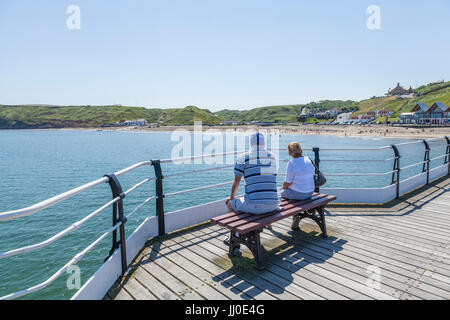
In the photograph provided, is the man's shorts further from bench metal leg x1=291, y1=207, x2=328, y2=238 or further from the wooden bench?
bench metal leg x1=291, y1=207, x2=328, y2=238

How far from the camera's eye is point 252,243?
3.86 m

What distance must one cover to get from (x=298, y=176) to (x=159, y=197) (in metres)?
2.29

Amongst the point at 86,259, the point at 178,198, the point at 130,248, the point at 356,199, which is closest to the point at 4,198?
the point at 178,198

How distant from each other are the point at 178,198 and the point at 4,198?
12502 millimetres

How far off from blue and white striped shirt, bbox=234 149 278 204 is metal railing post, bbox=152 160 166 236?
4.62ft

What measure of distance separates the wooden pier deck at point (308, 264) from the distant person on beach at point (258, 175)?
0.84 metres

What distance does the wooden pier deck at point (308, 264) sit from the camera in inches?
129

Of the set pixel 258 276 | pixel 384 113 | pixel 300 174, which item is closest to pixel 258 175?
pixel 300 174

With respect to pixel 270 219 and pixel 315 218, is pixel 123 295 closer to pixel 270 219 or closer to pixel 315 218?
pixel 270 219

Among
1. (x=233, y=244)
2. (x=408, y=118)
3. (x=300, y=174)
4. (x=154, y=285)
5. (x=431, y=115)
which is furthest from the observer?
(x=408, y=118)

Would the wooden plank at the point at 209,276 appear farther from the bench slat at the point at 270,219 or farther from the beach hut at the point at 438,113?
the beach hut at the point at 438,113

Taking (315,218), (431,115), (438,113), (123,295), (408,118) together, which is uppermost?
(438,113)

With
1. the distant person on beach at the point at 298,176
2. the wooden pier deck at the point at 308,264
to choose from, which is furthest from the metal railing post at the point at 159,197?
the distant person on beach at the point at 298,176

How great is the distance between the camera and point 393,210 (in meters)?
6.25
